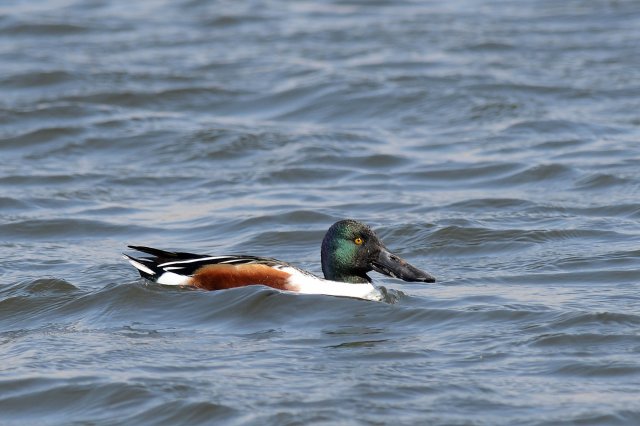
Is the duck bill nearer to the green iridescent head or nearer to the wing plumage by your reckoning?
the green iridescent head

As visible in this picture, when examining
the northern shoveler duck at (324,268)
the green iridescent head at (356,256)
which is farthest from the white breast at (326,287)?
the green iridescent head at (356,256)

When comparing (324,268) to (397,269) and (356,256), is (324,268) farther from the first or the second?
(397,269)

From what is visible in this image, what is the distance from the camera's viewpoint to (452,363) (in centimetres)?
798

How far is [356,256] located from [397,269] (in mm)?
298

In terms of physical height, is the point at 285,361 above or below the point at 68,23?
below

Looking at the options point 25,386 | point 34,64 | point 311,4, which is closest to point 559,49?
point 311,4

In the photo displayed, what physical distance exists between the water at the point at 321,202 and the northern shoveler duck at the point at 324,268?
0.19 metres

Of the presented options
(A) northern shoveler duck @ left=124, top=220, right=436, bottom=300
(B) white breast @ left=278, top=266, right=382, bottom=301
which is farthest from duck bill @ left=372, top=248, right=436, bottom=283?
(B) white breast @ left=278, top=266, right=382, bottom=301

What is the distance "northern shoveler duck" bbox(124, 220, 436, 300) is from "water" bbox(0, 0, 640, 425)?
19 cm

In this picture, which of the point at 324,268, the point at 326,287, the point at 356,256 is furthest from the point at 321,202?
the point at 326,287

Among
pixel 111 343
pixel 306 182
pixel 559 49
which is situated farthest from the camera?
pixel 559 49

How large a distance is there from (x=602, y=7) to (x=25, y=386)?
629 inches

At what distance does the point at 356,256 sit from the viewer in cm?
982

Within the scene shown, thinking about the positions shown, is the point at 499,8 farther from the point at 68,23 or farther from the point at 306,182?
the point at 306,182
